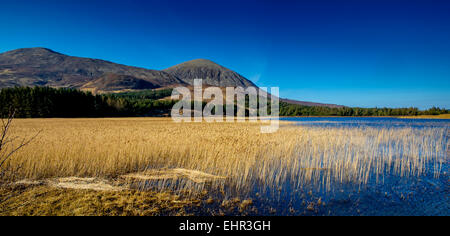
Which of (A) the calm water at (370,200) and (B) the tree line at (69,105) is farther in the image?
(B) the tree line at (69,105)

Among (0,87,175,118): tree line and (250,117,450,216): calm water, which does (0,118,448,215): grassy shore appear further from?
(0,87,175,118): tree line

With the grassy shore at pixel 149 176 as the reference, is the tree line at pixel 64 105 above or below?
above

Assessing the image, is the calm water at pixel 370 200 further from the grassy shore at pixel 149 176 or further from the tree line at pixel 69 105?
the tree line at pixel 69 105

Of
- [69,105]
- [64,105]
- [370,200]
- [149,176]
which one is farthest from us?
[69,105]

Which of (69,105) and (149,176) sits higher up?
(69,105)

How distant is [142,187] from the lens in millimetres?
7504

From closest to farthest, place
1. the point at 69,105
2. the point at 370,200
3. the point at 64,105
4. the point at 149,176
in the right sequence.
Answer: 1. the point at 370,200
2. the point at 149,176
3. the point at 64,105
4. the point at 69,105

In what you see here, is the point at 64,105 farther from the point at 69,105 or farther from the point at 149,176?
the point at 149,176

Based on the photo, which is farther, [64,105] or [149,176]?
[64,105]

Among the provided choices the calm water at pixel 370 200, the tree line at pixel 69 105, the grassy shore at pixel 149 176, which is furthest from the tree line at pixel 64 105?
the calm water at pixel 370 200

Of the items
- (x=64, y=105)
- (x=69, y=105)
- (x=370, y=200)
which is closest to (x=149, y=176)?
(x=370, y=200)
